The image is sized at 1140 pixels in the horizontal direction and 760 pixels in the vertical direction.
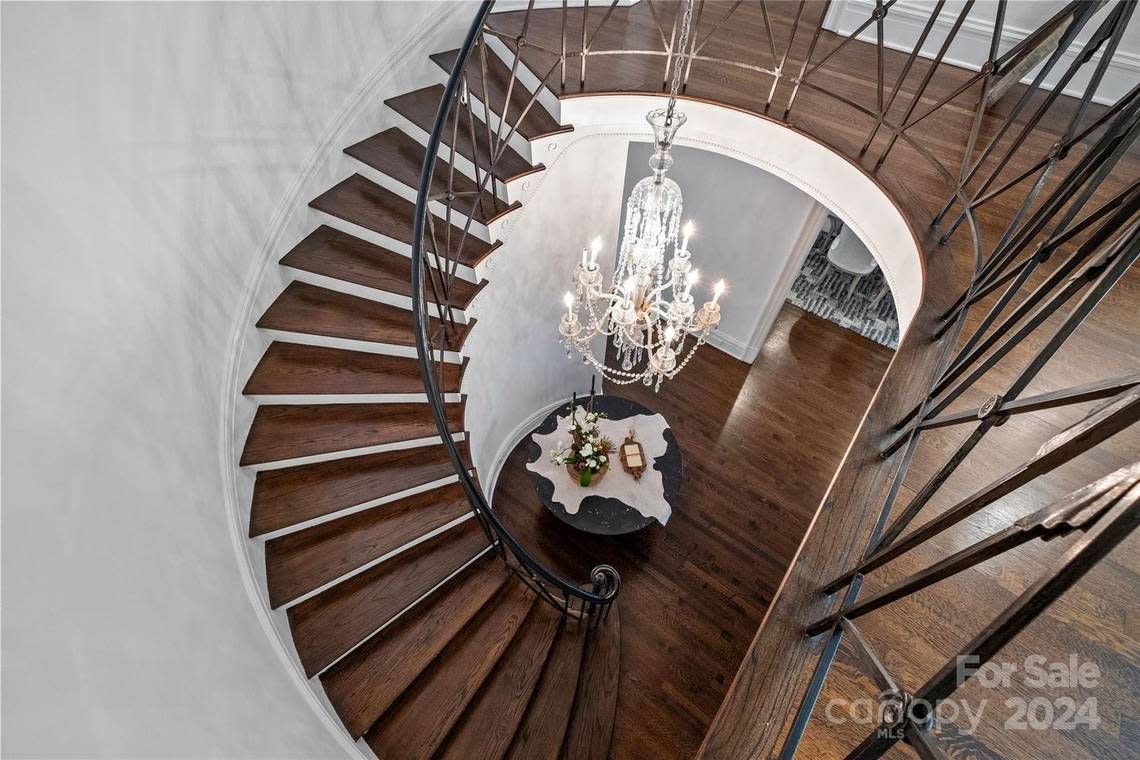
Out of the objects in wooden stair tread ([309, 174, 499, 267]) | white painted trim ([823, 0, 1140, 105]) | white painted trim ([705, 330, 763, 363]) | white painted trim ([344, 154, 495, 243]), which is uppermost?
white painted trim ([823, 0, 1140, 105])

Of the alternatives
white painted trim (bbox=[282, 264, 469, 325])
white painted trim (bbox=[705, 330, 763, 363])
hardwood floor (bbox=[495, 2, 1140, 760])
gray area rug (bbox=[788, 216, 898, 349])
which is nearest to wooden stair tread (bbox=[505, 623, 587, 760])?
hardwood floor (bbox=[495, 2, 1140, 760])

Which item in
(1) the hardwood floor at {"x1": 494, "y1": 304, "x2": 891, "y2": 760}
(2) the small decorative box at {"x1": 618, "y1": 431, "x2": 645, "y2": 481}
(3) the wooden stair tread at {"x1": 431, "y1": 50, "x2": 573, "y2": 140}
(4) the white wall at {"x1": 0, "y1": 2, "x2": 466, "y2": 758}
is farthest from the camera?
(2) the small decorative box at {"x1": 618, "y1": 431, "x2": 645, "y2": 481}

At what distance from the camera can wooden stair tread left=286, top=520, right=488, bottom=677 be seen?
2.57 meters

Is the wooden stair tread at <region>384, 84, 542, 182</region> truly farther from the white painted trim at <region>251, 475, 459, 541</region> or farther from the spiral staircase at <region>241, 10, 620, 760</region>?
the white painted trim at <region>251, 475, 459, 541</region>

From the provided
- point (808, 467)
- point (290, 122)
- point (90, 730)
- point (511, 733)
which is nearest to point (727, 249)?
point (808, 467)

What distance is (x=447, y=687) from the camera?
9.20ft

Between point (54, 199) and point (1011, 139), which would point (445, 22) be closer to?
point (54, 199)

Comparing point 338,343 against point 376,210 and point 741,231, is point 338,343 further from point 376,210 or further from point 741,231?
point 741,231

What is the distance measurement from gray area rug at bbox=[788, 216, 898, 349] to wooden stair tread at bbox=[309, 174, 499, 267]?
187 inches

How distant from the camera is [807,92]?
329 centimetres

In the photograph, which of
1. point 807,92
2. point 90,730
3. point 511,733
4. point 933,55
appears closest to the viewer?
point 90,730

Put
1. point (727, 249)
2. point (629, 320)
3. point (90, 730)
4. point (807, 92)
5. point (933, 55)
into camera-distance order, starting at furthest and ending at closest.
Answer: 1. point (727, 249)
2. point (933, 55)
3. point (807, 92)
4. point (629, 320)
5. point (90, 730)

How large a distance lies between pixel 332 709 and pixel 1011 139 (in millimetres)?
4633

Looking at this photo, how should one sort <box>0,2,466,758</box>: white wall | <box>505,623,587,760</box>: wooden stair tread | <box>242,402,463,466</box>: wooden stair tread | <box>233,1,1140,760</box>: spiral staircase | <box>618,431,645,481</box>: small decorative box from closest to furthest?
1. <box>0,2,466,758</box>: white wall
2. <box>233,1,1140,760</box>: spiral staircase
3. <box>242,402,463,466</box>: wooden stair tread
4. <box>505,623,587,760</box>: wooden stair tread
5. <box>618,431,645,481</box>: small decorative box
